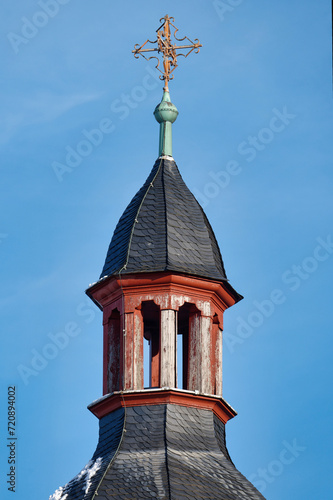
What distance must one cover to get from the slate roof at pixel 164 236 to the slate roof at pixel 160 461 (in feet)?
11.1

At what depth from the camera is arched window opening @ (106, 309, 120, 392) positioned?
53688 millimetres

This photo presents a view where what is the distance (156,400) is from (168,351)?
45.8 inches

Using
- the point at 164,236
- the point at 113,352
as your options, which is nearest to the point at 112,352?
the point at 113,352

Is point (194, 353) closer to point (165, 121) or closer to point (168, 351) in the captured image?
point (168, 351)

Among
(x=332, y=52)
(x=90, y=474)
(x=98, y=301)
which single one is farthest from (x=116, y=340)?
(x=332, y=52)

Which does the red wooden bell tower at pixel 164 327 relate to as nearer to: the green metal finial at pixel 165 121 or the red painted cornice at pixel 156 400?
the red painted cornice at pixel 156 400

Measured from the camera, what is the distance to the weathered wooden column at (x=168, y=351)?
5238 centimetres

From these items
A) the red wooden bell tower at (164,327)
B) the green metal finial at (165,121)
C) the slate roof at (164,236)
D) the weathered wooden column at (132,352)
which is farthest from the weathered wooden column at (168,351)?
the green metal finial at (165,121)

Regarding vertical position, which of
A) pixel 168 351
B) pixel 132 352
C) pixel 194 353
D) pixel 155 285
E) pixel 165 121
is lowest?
pixel 168 351

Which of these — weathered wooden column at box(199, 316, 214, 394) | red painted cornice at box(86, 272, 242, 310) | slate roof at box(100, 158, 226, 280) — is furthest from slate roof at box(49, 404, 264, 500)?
slate roof at box(100, 158, 226, 280)

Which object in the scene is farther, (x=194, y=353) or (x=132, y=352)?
(x=194, y=353)

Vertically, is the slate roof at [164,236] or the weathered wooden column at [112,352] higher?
the slate roof at [164,236]

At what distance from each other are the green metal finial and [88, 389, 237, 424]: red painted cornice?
6877 millimetres

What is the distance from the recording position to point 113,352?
5412 centimetres
